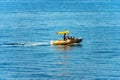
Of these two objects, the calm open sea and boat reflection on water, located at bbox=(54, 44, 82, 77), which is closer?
the calm open sea

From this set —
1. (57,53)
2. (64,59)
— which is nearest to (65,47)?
(57,53)

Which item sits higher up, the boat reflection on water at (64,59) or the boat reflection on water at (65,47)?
the boat reflection on water at (65,47)

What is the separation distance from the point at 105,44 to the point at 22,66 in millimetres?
22102

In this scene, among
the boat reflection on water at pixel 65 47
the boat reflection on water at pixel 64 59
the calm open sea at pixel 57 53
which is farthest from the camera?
the boat reflection on water at pixel 65 47

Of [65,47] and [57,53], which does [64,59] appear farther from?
[65,47]

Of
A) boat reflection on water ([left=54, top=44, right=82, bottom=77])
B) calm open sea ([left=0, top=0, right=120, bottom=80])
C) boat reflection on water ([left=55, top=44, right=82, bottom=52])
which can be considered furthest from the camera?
boat reflection on water ([left=55, top=44, right=82, bottom=52])

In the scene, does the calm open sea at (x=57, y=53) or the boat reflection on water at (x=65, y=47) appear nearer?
the calm open sea at (x=57, y=53)

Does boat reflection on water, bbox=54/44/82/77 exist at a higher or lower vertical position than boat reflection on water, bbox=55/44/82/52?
lower

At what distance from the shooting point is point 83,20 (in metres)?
156

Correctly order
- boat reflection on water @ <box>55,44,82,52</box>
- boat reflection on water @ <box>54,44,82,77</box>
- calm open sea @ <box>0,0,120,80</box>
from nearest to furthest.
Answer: calm open sea @ <box>0,0,120,80</box> < boat reflection on water @ <box>54,44,82,77</box> < boat reflection on water @ <box>55,44,82,52</box>

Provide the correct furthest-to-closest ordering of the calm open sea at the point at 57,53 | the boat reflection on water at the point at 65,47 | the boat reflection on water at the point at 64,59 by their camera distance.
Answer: the boat reflection on water at the point at 65,47
the boat reflection on water at the point at 64,59
the calm open sea at the point at 57,53

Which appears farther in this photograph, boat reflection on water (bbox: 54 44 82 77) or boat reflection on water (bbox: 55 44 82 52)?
boat reflection on water (bbox: 55 44 82 52)

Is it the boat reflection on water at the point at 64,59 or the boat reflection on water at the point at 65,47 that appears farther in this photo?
the boat reflection on water at the point at 65,47

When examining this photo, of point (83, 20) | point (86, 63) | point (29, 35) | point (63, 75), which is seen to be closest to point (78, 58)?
point (86, 63)
